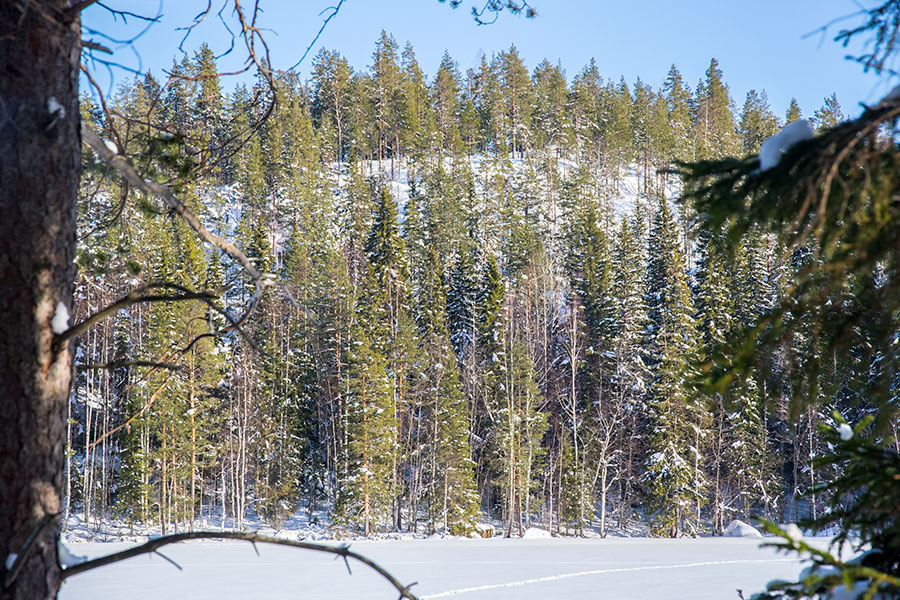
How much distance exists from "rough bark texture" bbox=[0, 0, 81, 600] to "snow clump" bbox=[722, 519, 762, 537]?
29.5m

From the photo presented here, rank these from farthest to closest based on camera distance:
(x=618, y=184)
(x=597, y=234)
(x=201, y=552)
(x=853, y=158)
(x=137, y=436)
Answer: (x=618, y=184) < (x=597, y=234) < (x=137, y=436) < (x=201, y=552) < (x=853, y=158)

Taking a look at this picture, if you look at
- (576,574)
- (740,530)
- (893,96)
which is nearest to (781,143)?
(893,96)

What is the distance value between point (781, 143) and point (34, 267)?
2.10 meters

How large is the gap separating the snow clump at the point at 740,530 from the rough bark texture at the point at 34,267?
1160 inches

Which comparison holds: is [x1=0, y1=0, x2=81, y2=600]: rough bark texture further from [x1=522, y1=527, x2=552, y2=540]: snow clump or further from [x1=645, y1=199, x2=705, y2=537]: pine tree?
[x1=522, y1=527, x2=552, y2=540]: snow clump

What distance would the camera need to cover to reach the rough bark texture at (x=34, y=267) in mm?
1826

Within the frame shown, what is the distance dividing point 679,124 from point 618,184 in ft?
28.5

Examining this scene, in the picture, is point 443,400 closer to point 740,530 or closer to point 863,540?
point 740,530

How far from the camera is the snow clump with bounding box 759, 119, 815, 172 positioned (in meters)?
1.80

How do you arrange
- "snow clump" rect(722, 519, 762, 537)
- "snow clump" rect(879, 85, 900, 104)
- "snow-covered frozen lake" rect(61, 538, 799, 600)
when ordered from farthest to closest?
"snow clump" rect(722, 519, 762, 537) < "snow-covered frozen lake" rect(61, 538, 799, 600) < "snow clump" rect(879, 85, 900, 104)

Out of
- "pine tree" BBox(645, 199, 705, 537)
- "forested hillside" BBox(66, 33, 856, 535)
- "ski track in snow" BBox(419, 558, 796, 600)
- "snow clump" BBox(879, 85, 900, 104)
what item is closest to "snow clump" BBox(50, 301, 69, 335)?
"snow clump" BBox(879, 85, 900, 104)

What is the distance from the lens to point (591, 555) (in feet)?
63.9

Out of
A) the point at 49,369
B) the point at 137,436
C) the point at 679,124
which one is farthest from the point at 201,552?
the point at 679,124

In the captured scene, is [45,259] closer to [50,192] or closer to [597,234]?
[50,192]
